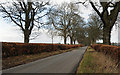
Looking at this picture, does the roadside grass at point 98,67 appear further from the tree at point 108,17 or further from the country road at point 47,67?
the tree at point 108,17

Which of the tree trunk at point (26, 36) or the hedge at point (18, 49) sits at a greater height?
the tree trunk at point (26, 36)

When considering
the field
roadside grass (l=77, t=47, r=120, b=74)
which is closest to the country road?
roadside grass (l=77, t=47, r=120, b=74)

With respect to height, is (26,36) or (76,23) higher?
(76,23)

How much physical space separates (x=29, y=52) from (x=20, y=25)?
697cm

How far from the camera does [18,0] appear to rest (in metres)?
16.6

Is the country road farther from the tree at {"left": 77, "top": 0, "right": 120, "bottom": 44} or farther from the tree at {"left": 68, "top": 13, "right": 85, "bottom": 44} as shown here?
the tree at {"left": 68, "top": 13, "right": 85, "bottom": 44}

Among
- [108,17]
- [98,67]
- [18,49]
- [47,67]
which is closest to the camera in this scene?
[98,67]

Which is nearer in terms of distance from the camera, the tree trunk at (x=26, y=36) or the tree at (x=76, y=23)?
the tree trunk at (x=26, y=36)

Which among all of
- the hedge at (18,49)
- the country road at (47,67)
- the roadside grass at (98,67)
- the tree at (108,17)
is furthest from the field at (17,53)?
the tree at (108,17)

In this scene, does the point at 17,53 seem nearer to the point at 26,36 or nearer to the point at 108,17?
the point at 26,36

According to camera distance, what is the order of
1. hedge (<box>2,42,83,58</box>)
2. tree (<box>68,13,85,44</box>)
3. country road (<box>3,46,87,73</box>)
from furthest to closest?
tree (<box>68,13,85,44</box>) < hedge (<box>2,42,83,58</box>) < country road (<box>3,46,87,73</box>)

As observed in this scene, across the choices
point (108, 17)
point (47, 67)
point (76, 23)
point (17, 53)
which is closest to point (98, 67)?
point (47, 67)

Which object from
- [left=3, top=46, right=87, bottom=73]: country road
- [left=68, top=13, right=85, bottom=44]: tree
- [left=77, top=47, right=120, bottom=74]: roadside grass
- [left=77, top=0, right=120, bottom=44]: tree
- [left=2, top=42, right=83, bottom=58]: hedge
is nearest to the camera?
[left=77, top=47, right=120, bottom=74]: roadside grass

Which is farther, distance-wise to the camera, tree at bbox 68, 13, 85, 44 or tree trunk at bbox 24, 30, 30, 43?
tree at bbox 68, 13, 85, 44
